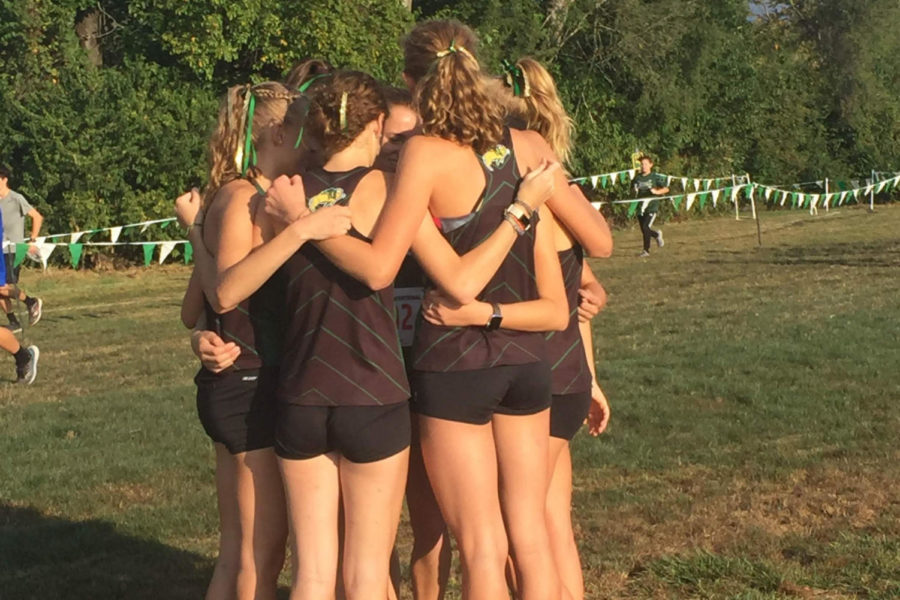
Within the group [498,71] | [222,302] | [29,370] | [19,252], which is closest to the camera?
[222,302]

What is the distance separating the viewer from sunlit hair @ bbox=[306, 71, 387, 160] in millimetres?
3486

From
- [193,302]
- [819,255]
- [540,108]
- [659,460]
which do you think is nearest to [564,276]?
[540,108]

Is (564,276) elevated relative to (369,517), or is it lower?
elevated

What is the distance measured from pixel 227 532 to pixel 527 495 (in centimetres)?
90

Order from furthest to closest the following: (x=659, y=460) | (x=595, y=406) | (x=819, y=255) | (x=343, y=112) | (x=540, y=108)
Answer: (x=819, y=255)
(x=659, y=460)
(x=595, y=406)
(x=540, y=108)
(x=343, y=112)

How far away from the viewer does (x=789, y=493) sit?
6578 millimetres

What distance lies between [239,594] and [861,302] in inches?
445

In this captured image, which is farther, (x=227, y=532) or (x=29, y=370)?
(x=29, y=370)

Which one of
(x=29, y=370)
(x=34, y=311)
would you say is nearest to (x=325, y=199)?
(x=29, y=370)

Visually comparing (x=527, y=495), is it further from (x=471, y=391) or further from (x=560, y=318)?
(x=560, y=318)

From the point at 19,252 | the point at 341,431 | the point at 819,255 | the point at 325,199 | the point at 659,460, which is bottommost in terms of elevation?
the point at 819,255

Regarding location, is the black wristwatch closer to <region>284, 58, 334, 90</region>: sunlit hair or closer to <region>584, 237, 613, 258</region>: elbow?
<region>584, 237, 613, 258</region>: elbow

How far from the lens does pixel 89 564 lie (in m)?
5.84

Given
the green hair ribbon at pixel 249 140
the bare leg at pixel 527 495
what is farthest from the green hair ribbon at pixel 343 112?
the bare leg at pixel 527 495
